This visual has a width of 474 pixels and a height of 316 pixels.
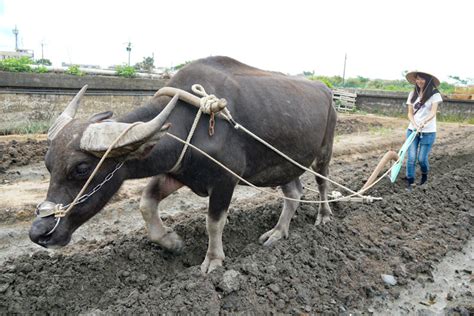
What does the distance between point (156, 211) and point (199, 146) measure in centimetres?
96

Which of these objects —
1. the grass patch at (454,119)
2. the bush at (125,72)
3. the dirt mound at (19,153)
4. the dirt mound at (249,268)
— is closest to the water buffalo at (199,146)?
the dirt mound at (249,268)

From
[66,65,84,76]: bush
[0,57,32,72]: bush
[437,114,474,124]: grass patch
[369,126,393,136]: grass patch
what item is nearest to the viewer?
[0,57,32,72]: bush

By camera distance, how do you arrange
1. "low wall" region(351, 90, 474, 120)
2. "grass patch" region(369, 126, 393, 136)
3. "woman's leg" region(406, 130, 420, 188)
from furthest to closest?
"low wall" region(351, 90, 474, 120) < "grass patch" region(369, 126, 393, 136) < "woman's leg" region(406, 130, 420, 188)

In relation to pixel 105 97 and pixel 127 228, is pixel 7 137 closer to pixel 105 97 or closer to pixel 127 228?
pixel 105 97

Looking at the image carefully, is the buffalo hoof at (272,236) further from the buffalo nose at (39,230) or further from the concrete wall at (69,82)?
the concrete wall at (69,82)

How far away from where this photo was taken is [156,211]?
4328mm

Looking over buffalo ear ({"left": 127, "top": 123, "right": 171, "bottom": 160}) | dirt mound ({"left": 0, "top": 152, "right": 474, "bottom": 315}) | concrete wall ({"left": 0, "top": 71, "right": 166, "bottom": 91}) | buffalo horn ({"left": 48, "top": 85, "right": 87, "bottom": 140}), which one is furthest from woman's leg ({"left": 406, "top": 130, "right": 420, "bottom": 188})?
concrete wall ({"left": 0, "top": 71, "right": 166, "bottom": 91})

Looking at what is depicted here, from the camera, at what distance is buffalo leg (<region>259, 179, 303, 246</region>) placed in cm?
496

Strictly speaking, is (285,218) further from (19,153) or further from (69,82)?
(69,82)

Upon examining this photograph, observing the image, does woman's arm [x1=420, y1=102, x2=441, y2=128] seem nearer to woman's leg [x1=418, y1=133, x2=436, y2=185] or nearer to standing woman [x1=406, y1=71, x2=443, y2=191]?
standing woman [x1=406, y1=71, x2=443, y2=191]

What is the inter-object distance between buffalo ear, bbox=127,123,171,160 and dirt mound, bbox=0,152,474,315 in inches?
42.4

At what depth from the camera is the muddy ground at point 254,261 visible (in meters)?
3.58

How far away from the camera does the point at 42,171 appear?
312 inches

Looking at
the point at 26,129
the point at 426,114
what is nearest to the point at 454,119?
the point at 426,114
